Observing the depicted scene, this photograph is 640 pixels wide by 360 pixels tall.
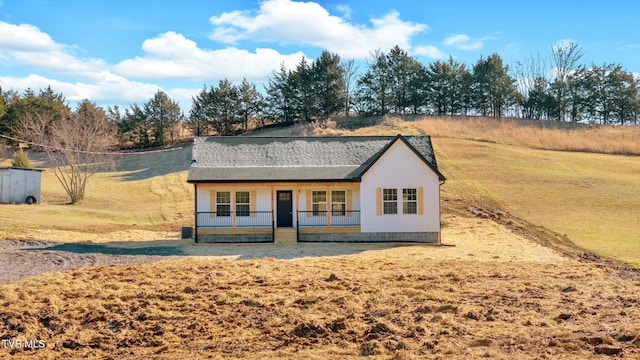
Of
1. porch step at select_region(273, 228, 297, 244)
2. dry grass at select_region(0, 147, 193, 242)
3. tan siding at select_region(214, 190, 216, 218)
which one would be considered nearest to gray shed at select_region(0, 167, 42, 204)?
dry grass at select_region(0, 147, 193, 242)

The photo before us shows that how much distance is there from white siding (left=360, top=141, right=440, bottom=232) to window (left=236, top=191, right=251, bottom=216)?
554 cm

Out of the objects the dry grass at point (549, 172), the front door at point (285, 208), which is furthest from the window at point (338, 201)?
the dry grass at point (549, 172)

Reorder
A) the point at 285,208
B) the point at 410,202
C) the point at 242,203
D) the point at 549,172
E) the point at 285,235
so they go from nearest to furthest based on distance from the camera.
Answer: the point at 410,202 < the point at 285,235 < the point at 242,203 < the point at 285,208 < the point at 549,172

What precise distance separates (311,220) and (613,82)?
201ft

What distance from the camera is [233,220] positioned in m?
25.8

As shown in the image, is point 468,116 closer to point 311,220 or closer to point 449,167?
point 449,167

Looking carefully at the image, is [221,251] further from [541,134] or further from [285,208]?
[541,134]

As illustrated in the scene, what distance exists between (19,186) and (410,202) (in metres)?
25.1

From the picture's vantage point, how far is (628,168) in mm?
42000

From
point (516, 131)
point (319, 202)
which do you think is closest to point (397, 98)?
point (516, 131)

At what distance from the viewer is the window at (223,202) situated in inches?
1019

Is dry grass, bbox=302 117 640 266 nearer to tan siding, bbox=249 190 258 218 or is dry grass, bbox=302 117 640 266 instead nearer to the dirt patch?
tan siding, bbox=249 190 258 218

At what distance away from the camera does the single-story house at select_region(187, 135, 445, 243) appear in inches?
990

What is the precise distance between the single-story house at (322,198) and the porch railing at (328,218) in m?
0.05
